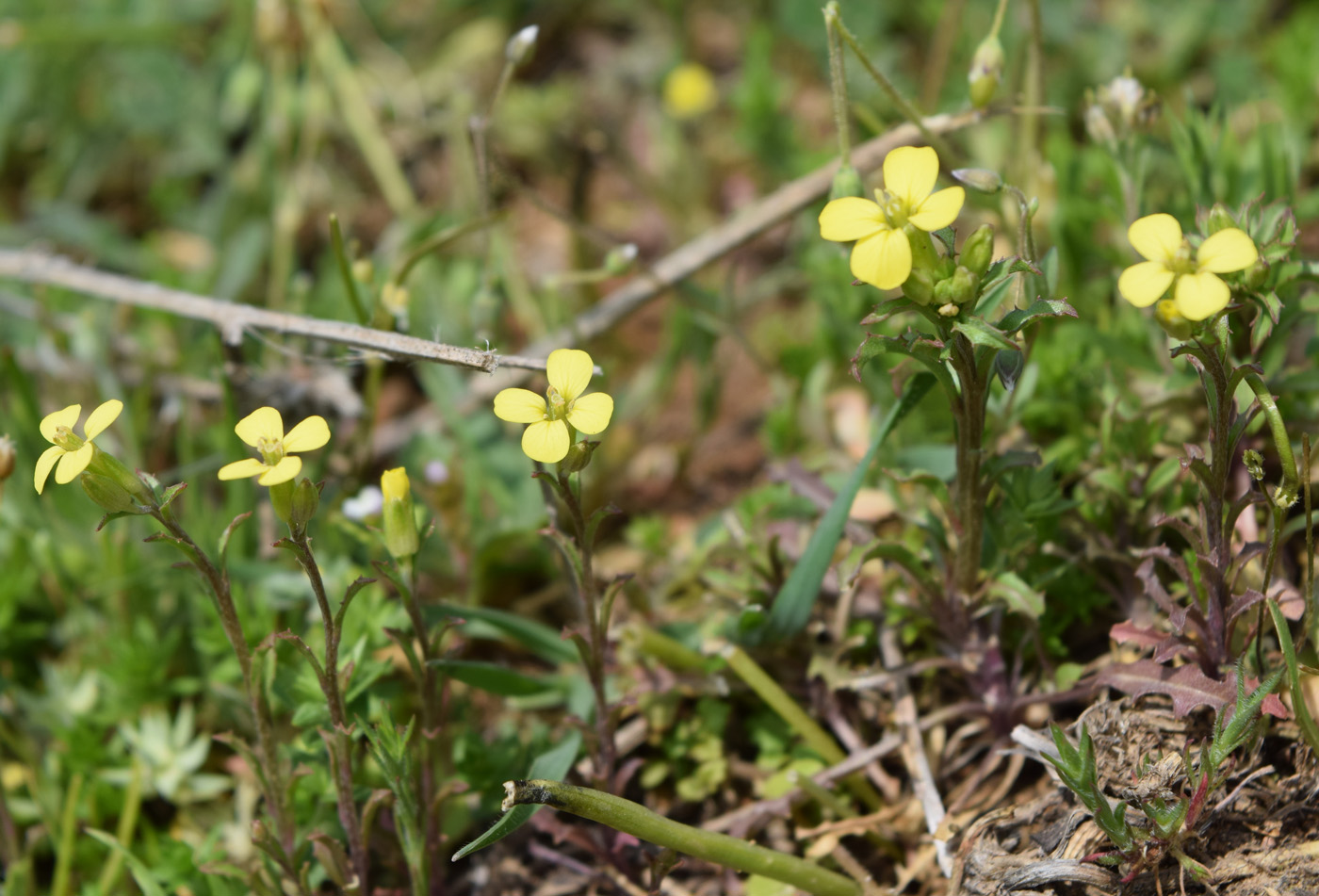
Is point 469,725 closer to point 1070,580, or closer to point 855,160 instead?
point 1070,580

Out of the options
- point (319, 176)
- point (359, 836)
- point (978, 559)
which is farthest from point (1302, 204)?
point (319, 176)

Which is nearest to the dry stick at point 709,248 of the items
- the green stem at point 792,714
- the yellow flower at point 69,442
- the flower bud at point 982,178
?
the flower bud at point 982,178

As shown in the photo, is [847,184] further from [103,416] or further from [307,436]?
[103,416]

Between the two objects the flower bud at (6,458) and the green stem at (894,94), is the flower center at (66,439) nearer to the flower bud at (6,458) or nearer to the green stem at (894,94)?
the flower bud at (6,458)

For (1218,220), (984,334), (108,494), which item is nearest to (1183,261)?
(1218,220)

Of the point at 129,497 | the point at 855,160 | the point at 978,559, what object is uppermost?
the point at 855,160

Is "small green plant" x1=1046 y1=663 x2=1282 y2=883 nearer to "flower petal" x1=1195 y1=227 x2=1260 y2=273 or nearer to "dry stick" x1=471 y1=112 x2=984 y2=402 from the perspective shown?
"flower petal" x1=1195 y1=227 x2=1260 y2=273

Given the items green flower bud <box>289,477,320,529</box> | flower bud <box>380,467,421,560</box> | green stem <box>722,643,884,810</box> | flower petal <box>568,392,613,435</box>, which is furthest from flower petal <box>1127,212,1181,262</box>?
green flower bud <box>289,477,320,529</box>
